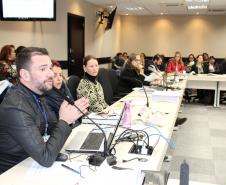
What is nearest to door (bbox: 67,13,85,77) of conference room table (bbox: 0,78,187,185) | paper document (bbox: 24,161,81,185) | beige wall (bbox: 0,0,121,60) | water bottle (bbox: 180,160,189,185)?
beige wall (bbox: 0,0,121,60)

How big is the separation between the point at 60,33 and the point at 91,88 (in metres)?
4.48

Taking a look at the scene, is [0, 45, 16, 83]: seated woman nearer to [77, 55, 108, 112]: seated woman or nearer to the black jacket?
[77, 55, 108, 112]: seated woman

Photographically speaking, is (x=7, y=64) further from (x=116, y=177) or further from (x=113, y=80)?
(x=116, y=177)

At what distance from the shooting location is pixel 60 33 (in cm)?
762

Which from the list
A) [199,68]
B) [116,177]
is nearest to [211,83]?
[199,68]

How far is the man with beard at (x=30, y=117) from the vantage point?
1.61 metres

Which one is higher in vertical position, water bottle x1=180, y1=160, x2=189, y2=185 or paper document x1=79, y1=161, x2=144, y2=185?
water bottle x1=180, y1=160, x2=189, y2=185

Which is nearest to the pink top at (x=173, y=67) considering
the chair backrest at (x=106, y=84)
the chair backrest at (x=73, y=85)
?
the chair backrest at (x=106, y=84)

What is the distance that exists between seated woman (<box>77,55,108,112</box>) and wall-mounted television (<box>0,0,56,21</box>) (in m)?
2.19

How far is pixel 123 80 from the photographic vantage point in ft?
16.5

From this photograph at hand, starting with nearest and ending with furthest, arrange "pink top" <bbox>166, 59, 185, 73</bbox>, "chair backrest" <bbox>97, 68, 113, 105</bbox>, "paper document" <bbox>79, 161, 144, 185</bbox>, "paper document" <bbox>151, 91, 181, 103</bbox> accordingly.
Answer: "paper document" <bbox>79, 161, 144, 185</bbox> → "paper document" <bbox>151, 91, 181, 103</bbox> → "chair backrest" <bbox>97, 68, 113, 105</bbox> → "pink top" <bbox>166, 59, 185, 73</bbox>

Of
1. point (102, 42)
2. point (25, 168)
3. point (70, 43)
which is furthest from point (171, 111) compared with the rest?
point (102, 42)

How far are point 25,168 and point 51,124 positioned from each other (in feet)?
1.70

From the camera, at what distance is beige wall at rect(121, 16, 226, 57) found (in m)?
12.0
